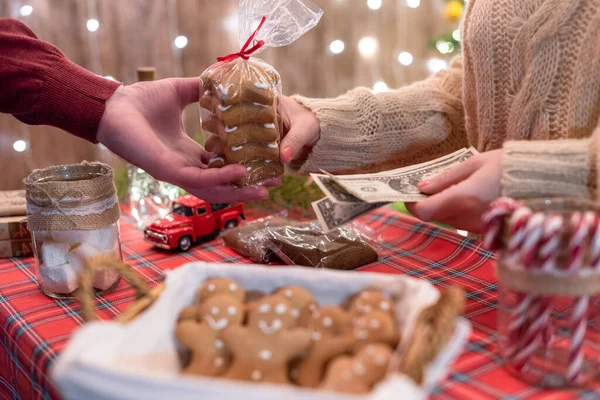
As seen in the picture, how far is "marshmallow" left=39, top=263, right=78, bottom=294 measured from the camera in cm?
89

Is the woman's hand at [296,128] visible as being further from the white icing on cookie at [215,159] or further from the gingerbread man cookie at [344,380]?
the gingerbread man cookie at [344,380]

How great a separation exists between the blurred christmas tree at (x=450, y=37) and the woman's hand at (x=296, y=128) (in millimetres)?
1491

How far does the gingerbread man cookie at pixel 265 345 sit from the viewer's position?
51 cm

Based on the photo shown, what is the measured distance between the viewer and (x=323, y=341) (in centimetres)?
53

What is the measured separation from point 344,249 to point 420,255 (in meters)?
0.15

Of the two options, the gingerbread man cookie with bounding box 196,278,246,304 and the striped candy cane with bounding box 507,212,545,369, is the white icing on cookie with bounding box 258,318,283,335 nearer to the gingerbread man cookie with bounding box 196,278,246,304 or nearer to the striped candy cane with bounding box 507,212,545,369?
the gingerbread man cookie with bounding box 196,278,246,304

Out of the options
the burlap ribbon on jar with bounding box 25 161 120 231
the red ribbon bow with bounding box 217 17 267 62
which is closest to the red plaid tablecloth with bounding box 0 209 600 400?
the burlap ribbon on jar with bounding box 25 161 120 231

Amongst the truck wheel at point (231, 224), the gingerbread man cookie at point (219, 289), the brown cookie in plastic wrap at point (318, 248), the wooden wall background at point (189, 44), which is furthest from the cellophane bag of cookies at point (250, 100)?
the wooden wall background at point (189, 44)

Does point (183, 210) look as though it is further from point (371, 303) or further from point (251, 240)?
point (371, 303)

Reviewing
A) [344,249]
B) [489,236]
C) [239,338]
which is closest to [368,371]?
[239,338]

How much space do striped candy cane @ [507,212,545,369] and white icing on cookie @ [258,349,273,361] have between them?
0.27 metres

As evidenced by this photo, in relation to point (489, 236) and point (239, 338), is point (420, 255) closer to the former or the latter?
point (489, 236)

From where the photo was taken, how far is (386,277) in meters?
0.60

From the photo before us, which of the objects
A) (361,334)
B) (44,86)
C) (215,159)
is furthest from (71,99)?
(361,334)
